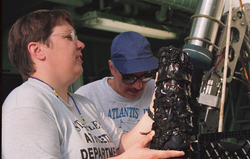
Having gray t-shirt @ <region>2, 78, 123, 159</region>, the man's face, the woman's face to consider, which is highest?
the woman's face

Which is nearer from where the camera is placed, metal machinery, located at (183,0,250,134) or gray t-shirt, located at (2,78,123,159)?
gray t-shirt, located at (2,78,123,159)

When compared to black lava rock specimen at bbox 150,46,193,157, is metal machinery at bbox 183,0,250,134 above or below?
above

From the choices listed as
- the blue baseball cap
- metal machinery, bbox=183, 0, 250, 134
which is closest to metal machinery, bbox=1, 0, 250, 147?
metal machinery, bbox=183, 0, 250, 134

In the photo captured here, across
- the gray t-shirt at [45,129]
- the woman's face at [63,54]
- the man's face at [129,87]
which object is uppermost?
the woman's face at [63,54]

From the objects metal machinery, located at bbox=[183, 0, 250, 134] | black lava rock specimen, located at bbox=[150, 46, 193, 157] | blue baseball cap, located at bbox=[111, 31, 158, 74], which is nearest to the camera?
black lava rock specimen, located at bbox=[150, 46, 193, 157]

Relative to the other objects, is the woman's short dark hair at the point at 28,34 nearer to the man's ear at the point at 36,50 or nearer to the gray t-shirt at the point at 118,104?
the man's ear at the point at 36,50

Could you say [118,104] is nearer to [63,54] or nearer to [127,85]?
[127,85]

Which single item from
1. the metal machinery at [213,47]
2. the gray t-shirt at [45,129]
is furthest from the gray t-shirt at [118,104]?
the gray t-shirt at [45,129]

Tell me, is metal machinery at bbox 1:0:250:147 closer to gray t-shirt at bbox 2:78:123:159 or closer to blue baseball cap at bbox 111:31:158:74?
blue baseball cap at bbox 111:31:158:74

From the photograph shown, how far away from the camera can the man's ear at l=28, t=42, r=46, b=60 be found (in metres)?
0.86

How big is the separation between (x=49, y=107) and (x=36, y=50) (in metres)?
0.23

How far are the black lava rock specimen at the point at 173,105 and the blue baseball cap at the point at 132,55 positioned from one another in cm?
60

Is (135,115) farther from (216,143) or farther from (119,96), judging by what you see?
(216,143)

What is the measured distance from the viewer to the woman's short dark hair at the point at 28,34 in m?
0.86
